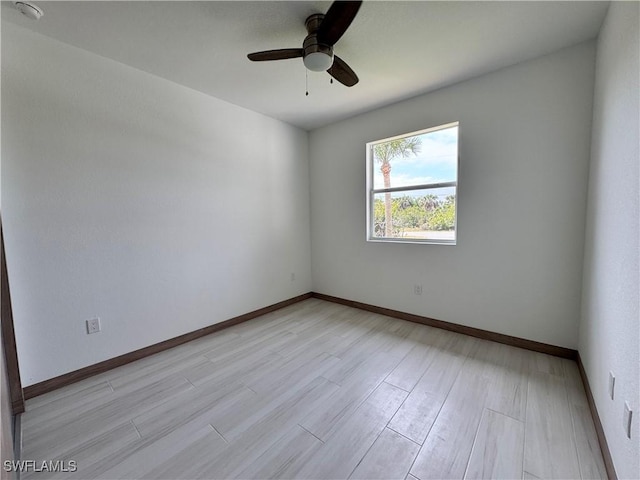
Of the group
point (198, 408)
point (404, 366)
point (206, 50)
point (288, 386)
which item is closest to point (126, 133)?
point (206, 50)

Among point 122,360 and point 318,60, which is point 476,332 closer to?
point 318,60

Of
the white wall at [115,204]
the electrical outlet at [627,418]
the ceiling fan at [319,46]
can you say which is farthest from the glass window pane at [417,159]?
the electrical outlet at [627,418]

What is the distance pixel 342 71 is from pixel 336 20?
53 centimetres

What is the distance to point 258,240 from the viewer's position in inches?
126

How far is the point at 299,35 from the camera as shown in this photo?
178cm

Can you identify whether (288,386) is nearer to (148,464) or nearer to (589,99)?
(148,464)

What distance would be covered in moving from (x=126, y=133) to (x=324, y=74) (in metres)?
1.77

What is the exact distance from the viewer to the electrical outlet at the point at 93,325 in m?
1.97

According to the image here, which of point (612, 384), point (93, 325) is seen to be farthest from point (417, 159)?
point (93, 325)

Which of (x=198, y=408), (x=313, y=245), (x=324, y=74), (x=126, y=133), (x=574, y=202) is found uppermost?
(x=324, y=74)

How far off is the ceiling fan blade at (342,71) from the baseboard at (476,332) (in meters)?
2.48

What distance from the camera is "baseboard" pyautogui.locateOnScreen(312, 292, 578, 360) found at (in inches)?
82.8

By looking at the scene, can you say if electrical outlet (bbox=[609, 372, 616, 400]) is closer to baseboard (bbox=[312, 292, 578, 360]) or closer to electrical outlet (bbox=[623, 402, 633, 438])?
electrical outlet (bbox=[623, 402, 633, 438])

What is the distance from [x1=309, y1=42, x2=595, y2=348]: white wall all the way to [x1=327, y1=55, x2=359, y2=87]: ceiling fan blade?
1136 mm
